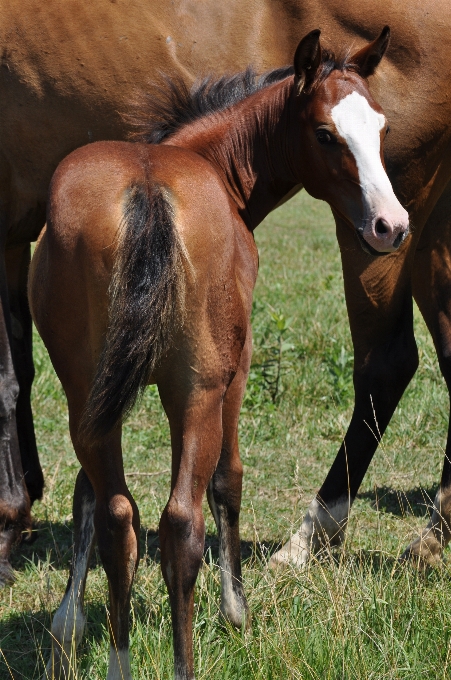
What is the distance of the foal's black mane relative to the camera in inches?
130

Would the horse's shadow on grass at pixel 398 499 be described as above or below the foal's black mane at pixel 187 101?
below

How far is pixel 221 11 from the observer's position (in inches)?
154

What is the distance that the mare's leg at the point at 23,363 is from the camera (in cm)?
456

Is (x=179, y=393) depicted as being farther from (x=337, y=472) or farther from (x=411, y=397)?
(x=411, y=397)

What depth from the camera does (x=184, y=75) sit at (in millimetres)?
3900

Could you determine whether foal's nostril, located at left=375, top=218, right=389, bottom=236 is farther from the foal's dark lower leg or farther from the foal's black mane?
the foal's dark lower leg

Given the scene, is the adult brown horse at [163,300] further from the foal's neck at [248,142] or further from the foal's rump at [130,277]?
the foal's neck at [248,142]

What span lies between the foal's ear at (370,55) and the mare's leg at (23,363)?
6.44ft

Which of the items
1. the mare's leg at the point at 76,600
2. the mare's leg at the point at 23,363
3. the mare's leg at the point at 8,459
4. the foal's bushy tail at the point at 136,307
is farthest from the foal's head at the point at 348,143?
the mare's leg at the point at 23,363

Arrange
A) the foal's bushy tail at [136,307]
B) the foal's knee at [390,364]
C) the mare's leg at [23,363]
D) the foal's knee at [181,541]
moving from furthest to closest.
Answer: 1. the mare's leg at [23,363]
2. the foal's knee at [390,364]
3. the foal's knee at [181,541]
4. the foal's bushy tail at [136,307]

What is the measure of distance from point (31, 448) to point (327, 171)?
2.22 meters

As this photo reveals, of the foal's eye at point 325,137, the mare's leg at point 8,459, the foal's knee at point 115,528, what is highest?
the foal's eye at point 325,137

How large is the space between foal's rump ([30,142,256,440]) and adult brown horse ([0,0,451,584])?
124 cm

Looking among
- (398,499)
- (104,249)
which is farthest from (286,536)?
(104,249)
